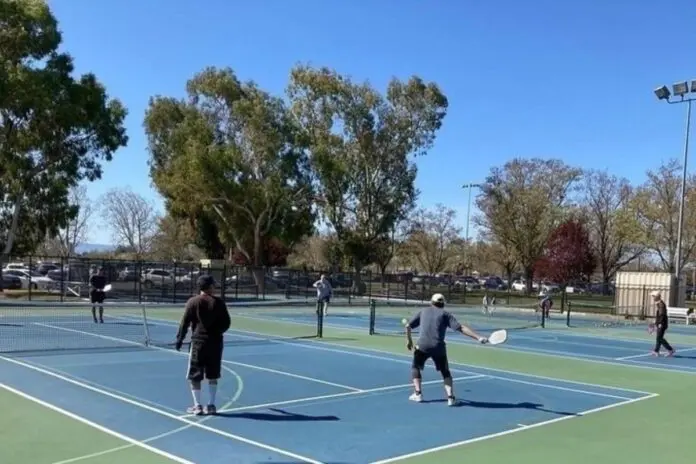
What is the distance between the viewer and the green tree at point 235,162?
5262 cm

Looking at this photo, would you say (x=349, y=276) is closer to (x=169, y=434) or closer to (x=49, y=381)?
(x=49, y=381)

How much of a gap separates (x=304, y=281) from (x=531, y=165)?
2772 centimetres

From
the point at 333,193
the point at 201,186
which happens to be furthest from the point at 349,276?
the point at 201,186

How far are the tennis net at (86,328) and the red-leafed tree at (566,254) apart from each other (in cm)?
3788

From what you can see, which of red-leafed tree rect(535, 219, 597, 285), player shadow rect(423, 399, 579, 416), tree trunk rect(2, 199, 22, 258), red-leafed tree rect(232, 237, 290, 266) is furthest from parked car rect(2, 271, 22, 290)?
red-leafed tree rect(535, 219, 597, 285)

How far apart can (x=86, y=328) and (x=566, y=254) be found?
4950 centimetres

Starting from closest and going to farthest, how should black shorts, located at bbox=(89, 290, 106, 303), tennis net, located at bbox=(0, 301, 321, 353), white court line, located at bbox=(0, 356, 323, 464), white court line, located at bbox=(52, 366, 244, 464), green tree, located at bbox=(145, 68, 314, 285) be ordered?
white court line, located at bbox=(52, 366, 244, 464), white court line, located at bbox=(0, 356, 323, 464), tennis net, located at bbox=(0, 301, 321, 353), black shorts, located at bbox=(89, 290, 106, 303), green tree, located at bbox=(145, 68, 314, 285)

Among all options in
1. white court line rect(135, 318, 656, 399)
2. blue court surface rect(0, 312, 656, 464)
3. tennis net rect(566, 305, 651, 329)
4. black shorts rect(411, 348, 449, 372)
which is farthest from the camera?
tennis net rect(566, 305, 651, 329)

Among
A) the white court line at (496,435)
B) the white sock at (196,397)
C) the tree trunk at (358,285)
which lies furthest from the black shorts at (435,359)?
the tree trunk at (358,285)

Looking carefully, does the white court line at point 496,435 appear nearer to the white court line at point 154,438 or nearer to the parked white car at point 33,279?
the white court line at point 154,438

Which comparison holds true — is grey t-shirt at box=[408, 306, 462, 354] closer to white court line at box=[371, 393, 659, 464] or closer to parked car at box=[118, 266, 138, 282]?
white court line at box=[371, 393, 659, 464]

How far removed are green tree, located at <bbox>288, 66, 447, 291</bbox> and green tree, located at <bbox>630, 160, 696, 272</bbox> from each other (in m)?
17.4

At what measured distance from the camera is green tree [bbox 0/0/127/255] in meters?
39.4

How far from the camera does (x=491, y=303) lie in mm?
44531
